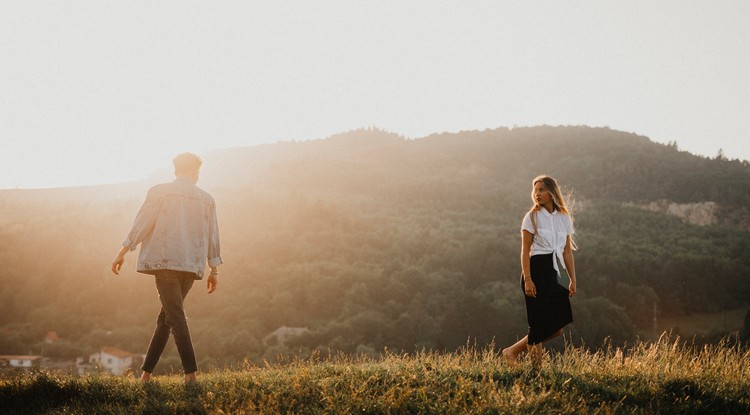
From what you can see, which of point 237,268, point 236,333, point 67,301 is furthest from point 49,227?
point 236,333

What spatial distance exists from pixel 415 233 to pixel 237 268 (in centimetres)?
3446

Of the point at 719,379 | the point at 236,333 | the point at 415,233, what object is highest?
the point at 719,379

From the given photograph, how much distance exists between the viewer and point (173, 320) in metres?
4.52

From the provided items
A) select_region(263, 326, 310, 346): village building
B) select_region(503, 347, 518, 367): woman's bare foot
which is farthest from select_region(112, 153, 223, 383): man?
select_region(263, 326, 310, 346): village building

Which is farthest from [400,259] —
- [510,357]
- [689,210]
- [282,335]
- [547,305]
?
[547,305]

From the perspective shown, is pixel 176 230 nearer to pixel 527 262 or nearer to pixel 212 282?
pixel 212 282

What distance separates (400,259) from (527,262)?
291 ft

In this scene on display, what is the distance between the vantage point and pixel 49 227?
8362cm

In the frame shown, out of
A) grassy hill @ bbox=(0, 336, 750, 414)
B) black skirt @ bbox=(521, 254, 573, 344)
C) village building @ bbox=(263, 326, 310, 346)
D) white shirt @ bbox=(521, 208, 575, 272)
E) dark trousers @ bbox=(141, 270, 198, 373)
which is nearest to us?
grassy hill @ bbox=(0, 336, 750, 414)

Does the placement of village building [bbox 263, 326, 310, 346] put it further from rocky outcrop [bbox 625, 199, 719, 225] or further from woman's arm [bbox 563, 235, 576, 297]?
rocky outcrop [bbox 625, 199, 719, 225]

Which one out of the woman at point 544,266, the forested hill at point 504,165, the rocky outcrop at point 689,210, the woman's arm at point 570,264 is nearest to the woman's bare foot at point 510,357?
the woman at point 544,266

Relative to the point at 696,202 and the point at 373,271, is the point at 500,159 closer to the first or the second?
the point at 696,202

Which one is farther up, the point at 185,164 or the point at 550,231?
the point at 185,164

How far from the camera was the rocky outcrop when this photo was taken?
96.6 m
